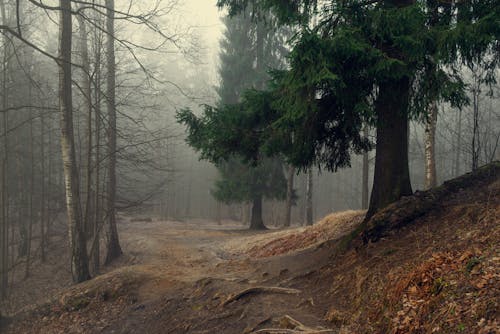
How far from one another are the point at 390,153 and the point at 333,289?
2883 mm

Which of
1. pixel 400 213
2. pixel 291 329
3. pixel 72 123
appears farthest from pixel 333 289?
pixel 72 123

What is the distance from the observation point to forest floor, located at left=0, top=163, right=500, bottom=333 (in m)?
4.19

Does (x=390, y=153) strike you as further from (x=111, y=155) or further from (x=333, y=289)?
(x=111, y=155)

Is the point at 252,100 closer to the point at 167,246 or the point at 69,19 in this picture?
the point at 69,19

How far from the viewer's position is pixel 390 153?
767cm

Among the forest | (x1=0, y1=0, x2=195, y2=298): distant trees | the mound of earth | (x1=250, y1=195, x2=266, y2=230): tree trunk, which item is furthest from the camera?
(x1=250, y1=195, x2=266, y2=230): tree trunk

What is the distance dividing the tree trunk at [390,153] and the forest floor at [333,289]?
439mm

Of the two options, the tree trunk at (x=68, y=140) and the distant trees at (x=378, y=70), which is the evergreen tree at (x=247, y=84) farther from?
the distant trees at (x=378, y=70)

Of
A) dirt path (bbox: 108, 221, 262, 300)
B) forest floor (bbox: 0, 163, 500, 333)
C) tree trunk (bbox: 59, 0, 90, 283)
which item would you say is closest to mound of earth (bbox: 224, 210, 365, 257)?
forest floor (bbox: 0, 163, 500, 333)

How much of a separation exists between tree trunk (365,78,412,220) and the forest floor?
0.44m

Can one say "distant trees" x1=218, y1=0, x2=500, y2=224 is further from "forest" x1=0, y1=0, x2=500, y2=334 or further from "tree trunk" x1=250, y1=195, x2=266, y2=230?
"tree trunk" x1=250, y1=195, x2=266, y2=230

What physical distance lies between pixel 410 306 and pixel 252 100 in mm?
5364

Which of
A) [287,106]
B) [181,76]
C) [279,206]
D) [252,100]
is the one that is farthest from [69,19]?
[181,76]

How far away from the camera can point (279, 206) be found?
3897 cm
